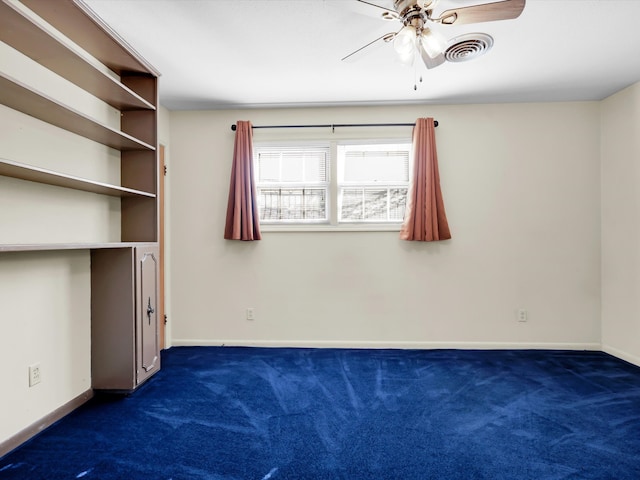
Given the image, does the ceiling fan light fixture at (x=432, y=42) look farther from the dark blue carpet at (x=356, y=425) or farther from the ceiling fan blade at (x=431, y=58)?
the dark blue carpet at (x=356, y=425)

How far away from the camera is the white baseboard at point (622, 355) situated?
279 centimetres

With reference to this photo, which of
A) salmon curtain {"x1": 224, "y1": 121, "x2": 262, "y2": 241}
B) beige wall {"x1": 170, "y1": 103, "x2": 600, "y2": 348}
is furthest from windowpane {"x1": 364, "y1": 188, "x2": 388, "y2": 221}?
salmon curtain {"x1": 224, "y1": 121, "x2": 262, "y2": 241}

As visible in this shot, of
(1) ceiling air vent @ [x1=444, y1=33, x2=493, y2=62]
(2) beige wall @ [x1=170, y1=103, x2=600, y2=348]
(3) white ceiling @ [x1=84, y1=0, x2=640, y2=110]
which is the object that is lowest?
(2) beige wall @ [x1=170, y1=103, x2=600, y2=348]

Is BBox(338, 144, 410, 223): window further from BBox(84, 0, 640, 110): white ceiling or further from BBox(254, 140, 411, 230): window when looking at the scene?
BBox(84, 0, 640, 110): white ceiling

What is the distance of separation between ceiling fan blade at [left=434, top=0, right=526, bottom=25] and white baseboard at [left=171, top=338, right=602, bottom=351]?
272 centimetres

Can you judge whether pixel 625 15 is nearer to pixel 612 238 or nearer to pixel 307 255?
pixel 612 238

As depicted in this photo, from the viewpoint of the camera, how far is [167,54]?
231cm

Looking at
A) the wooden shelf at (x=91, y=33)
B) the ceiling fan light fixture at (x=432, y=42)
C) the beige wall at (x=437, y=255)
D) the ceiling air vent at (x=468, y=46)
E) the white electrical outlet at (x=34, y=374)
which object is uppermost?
the wooden shelf at (x=91, y=33)

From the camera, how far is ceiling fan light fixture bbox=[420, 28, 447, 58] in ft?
5.36

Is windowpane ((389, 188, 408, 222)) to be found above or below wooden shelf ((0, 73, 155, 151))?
below

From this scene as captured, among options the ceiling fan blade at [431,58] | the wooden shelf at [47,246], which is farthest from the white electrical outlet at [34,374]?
the ceiling fan blade at [431,58]

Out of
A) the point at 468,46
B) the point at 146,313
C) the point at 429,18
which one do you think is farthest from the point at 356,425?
the point at 468,46

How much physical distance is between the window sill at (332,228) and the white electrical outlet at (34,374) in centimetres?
198

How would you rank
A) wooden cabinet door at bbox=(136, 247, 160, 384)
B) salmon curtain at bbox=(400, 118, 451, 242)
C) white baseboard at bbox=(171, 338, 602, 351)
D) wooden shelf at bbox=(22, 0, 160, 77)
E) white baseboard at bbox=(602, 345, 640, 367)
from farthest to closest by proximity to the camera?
white baseboard at bbox=(171, 338, 602, 351)
salmon curtain at bbox=(400, 118, 451, 242)
white baseboard at bbox=(602, 345, 640, 367)
wooden cabinet door at bbox=(136, 247, 160, 384)
wooden shelf at bbox=(22, 0, 160, 77)
